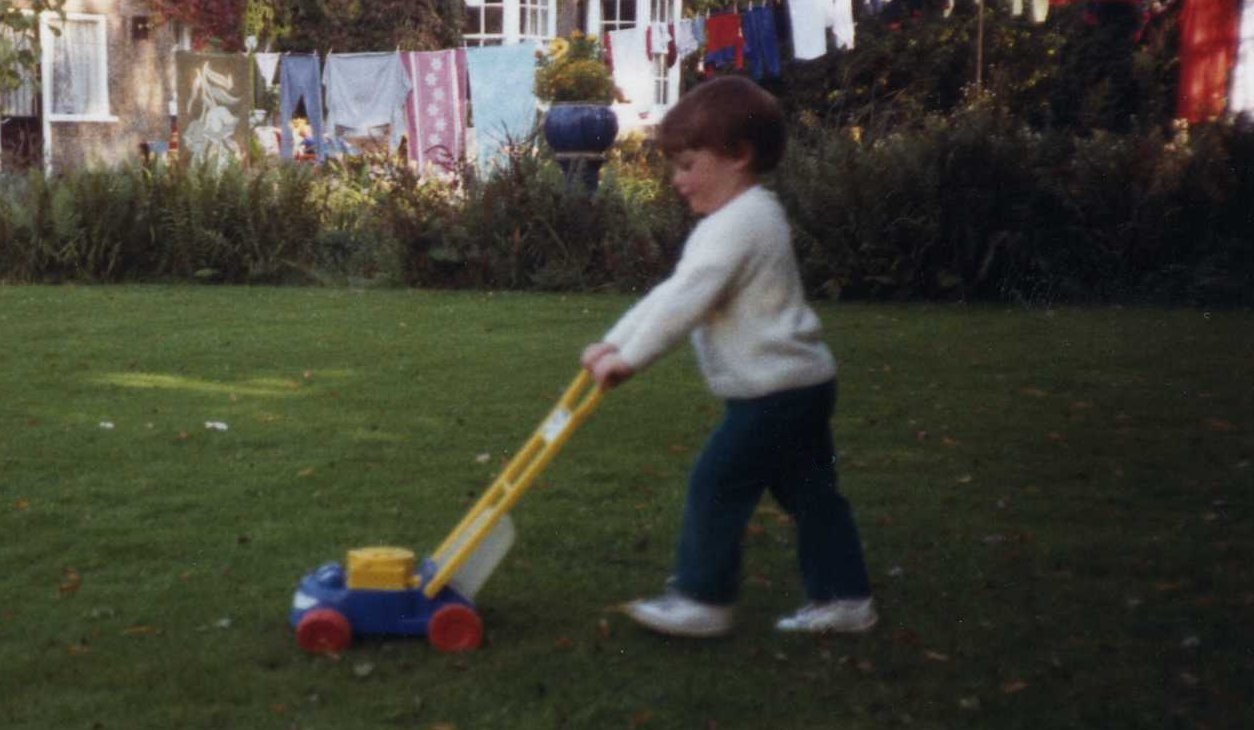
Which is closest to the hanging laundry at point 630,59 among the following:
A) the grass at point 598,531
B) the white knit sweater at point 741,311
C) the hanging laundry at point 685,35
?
the hanging laundry at point 685,35

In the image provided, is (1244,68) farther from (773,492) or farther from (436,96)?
(773,492)

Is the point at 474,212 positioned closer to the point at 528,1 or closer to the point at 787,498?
the point at 787,498

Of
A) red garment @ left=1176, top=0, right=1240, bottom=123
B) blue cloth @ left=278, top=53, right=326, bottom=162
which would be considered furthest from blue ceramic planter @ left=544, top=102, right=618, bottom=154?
blue cloth @ left=278, top=53, right=326, bottom=162

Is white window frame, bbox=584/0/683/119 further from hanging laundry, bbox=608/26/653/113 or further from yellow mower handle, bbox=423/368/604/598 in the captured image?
yellow mower handle, bbox=423/368/604/598

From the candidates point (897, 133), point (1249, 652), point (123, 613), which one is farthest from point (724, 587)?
point (897, 133)

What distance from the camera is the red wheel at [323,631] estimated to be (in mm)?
4434

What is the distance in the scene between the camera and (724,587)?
15.0 ft

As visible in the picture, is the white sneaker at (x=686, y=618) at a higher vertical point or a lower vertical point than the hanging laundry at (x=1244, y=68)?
lower

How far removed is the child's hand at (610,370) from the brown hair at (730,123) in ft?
2.10

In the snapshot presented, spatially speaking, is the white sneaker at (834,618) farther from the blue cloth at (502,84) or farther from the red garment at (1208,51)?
the blue cloth at (502,84)

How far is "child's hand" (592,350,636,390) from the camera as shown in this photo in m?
4.28

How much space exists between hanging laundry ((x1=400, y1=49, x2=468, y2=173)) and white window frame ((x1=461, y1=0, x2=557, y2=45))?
246 cm

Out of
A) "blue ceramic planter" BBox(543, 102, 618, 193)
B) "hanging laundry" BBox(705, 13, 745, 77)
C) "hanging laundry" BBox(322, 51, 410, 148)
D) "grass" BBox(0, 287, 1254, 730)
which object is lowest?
"grass" BBox(0, 287, 1254, 730)

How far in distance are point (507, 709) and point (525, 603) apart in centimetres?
94
